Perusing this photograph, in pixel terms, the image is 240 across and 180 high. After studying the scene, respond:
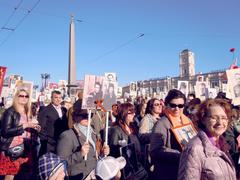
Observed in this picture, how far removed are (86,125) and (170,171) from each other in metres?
1.17

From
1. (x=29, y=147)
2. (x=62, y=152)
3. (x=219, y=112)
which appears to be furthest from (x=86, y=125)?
(x=219, y=112)

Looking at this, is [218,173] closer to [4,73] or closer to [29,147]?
[29,147]

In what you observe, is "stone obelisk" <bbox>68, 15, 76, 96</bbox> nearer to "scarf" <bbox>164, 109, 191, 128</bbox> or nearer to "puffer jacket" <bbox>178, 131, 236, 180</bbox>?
"scarf" <bbox>164, 109, 191, 128</bbox>

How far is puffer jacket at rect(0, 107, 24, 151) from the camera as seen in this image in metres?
4.41

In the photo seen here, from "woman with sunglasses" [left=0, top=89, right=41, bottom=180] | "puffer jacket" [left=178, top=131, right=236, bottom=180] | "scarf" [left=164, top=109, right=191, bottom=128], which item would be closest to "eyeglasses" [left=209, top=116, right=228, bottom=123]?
"puffer jacket" [left=178, top=131, right=236, bottom=180]

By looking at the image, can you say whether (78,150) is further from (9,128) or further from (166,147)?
(9,128)

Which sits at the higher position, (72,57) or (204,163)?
(72,57)

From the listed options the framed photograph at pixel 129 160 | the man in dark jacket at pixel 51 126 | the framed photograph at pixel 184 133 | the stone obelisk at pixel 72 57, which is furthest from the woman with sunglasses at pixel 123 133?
the stone obelisk at pixel 72 57

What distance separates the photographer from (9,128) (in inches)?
174

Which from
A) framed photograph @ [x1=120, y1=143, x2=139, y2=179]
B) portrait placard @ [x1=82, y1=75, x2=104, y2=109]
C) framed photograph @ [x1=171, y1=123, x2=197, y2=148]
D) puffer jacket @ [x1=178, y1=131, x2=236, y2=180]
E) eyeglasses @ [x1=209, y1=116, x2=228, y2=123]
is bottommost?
framed photograph @ [x1=120, y1=143, x2=139, y2=179]

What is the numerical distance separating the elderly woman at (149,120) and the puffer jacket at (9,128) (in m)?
1.81

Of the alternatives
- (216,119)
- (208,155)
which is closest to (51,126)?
(216,119)

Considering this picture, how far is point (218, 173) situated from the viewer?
2.26 meters

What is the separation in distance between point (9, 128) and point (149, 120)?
7.00ft
